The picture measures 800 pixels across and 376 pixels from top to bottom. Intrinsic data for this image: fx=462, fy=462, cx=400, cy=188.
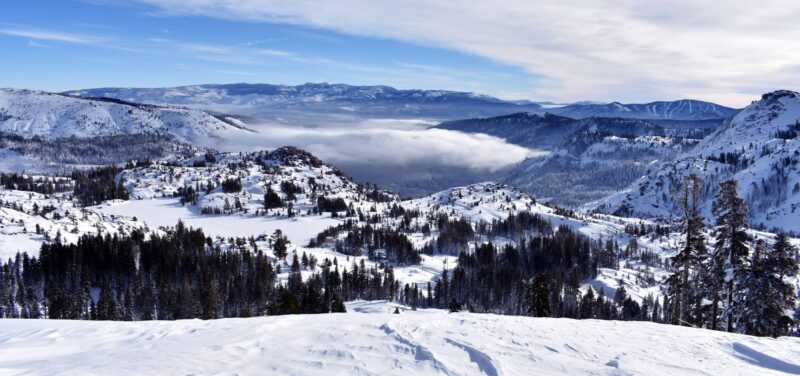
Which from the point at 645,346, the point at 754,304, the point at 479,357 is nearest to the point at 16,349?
the point at 479,357

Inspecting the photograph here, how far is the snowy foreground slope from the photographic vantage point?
19.0 metres

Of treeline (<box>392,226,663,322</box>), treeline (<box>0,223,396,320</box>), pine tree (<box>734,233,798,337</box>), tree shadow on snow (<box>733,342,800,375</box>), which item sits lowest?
treeline (<box>392,226,663,322</box>)

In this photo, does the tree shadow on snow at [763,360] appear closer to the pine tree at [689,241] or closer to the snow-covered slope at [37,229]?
the pine tree at [689,241]

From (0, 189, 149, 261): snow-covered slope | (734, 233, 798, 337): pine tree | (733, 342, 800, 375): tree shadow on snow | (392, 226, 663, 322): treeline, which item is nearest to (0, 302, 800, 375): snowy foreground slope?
(733, 342, 800, 375): tree shadow on snow

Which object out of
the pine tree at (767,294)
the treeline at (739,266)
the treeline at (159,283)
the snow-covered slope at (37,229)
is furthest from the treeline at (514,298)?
the snow-covered slope at (37,229)

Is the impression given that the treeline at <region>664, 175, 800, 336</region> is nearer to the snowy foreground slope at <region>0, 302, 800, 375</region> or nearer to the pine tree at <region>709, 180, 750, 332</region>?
the pine tree at <region>709, 180, 750, 332</region>

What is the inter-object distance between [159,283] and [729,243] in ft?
444

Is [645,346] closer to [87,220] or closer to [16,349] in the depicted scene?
[16,349]

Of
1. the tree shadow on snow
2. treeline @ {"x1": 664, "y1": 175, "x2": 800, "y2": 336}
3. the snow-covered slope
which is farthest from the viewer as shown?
the snow-covered slope

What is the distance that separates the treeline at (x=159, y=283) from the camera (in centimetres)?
10538

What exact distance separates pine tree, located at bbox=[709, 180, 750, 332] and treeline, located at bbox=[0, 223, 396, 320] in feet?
191

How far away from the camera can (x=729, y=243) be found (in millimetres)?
40781

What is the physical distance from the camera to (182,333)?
79.4 feet

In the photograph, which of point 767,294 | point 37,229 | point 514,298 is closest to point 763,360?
point 767,294
